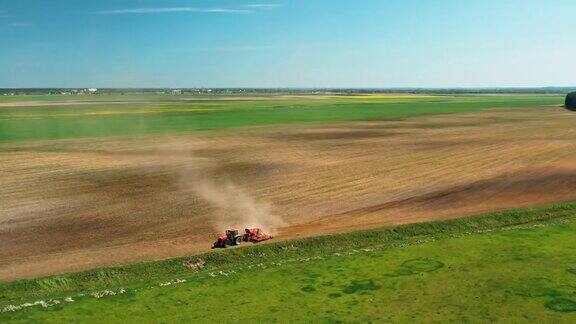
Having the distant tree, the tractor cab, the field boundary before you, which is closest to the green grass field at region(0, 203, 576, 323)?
the field boundary

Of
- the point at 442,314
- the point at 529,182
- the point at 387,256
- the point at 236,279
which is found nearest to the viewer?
the point at 442,314

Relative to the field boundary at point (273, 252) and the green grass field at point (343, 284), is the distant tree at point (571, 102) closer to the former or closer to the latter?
the field boundary at point (273, 252)

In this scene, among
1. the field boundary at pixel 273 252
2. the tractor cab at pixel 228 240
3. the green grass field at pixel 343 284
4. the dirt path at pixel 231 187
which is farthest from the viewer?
the dirt path at pixel 231 187

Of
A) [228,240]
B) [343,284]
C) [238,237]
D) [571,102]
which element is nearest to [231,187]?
[238,237]

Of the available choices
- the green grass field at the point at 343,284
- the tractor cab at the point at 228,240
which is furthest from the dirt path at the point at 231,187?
the green grass field at the point at 343,284

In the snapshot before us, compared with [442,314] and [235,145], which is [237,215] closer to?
[442,314]

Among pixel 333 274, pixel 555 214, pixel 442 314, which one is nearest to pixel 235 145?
pixel 555 214
